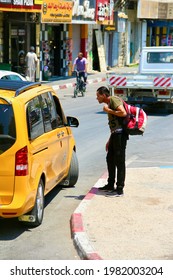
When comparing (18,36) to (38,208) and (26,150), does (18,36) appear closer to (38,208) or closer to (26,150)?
(38,208)

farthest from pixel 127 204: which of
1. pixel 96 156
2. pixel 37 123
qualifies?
pixel 96 156

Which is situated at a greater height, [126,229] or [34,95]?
[34,95]

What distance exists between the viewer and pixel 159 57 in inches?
913

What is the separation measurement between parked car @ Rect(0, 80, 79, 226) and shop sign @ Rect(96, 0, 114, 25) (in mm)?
30608

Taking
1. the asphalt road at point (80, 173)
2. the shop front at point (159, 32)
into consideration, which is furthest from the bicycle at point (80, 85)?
the shop front at point (159, 32)

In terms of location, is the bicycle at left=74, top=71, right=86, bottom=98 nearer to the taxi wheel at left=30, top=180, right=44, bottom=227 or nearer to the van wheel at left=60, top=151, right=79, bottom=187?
the van wheel at left=60, top=151, right=79, bottom=187

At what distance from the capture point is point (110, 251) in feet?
22.7

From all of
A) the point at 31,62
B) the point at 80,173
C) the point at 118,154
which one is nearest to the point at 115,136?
the point at 118,154

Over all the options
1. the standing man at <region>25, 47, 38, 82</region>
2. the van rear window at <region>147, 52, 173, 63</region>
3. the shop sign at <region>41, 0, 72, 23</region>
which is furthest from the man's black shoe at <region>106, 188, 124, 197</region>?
the shop sign at <region>41, 0, 72, 23</region>

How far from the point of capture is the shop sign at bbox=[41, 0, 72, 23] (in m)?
30.4

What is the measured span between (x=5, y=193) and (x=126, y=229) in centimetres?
153

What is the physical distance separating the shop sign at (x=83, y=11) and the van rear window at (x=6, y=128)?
27.3 metres

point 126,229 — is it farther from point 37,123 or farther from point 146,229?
point 37,123
